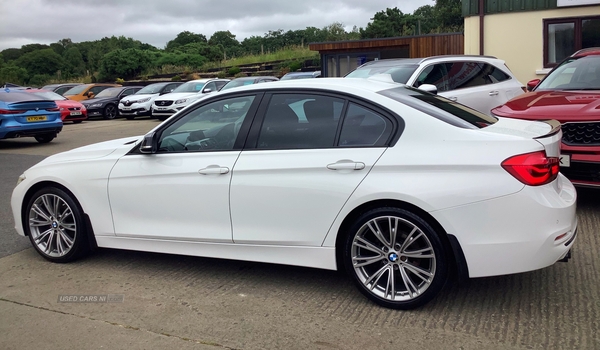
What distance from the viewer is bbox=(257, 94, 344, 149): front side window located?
14.3 ft

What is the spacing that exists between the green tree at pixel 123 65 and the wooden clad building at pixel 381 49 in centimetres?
2161

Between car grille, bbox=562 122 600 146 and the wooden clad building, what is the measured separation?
14.7 m

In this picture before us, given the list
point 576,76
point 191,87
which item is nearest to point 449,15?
point 191,87

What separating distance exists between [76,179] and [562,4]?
46.7ft

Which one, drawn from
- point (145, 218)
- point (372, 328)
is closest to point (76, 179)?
point (145, 218)

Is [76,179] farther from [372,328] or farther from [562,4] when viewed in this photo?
[562,4]

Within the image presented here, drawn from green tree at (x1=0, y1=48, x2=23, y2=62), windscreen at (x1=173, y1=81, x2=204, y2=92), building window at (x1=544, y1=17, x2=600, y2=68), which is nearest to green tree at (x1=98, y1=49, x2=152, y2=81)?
windscreen at (x1=173, y1=81, x2=204, y2=92)

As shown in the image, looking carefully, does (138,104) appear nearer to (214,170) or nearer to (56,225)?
(56,225)

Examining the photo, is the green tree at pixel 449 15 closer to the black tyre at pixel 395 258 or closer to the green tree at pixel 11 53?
the green tree at pixel 11 53

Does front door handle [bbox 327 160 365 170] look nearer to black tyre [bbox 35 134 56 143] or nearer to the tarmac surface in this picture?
the tarmac surface

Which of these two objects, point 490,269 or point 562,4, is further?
point 562,4

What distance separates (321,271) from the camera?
194 inches

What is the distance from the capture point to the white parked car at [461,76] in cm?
926

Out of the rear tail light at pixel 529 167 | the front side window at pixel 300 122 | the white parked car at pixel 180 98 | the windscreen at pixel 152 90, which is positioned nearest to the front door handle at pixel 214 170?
the front side window at pixel 300 122
